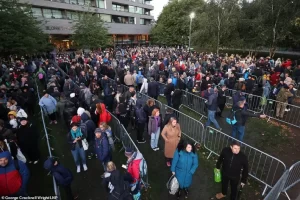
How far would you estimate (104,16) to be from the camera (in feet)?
143

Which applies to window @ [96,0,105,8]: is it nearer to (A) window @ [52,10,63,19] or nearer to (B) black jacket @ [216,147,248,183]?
(A) window @ [52,10,63,19]

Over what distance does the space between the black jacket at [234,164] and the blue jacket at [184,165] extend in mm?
668

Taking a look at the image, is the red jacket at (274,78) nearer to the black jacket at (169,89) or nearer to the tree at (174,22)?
the black jacket at (169,89)

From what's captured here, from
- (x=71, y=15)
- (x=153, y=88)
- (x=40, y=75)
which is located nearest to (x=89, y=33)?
(x=71, y=15)

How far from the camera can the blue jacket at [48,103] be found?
8383 millimetres

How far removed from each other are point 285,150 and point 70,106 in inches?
329

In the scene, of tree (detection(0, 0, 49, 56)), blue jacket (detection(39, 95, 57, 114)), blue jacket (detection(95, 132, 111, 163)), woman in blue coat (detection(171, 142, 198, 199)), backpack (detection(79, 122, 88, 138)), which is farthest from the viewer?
tree (detection(0, 0, 49, 56))

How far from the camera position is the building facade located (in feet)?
107

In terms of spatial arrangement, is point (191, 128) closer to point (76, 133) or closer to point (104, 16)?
point (76, 133)

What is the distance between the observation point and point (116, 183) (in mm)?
3873

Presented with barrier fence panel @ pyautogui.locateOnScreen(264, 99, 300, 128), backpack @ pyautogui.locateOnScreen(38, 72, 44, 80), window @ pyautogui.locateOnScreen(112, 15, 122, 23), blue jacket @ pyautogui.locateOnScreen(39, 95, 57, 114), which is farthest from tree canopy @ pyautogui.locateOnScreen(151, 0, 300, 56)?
window @ pyautogui.locateOnScreen(112, 15, 122, 23)

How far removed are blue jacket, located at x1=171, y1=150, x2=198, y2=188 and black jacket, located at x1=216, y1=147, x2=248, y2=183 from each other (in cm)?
67

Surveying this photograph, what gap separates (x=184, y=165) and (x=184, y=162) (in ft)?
0.29

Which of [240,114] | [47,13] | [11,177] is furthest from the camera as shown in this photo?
[47,13]
